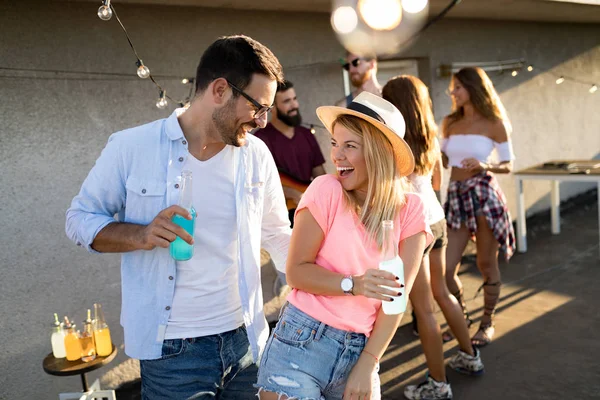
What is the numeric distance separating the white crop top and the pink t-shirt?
9.24 ft

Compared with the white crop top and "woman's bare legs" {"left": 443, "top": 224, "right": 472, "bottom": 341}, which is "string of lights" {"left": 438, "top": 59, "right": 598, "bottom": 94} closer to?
the white crop top

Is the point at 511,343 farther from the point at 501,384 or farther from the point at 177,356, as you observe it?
the point at 177,356

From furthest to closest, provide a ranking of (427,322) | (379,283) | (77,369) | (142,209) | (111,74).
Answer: (111,74)
(427,322)
(77,369)
(142,209)
(379,283)

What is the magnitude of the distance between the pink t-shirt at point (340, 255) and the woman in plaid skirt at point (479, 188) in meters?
2.54

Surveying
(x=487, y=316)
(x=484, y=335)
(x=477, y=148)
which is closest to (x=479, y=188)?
(x=477, y=148)

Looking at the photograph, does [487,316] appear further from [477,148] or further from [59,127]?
[59,127]

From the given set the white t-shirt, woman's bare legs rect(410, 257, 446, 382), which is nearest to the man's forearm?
the white t-shirt

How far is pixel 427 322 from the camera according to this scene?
12.3 feet

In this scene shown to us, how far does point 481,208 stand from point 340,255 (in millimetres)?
2770

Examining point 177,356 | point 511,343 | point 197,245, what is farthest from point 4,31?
point 511,343

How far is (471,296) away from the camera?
243 inches

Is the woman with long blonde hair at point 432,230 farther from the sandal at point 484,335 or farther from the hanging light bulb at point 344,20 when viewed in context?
the hanging light bulb at point 344,20

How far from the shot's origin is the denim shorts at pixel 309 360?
84.7 inches

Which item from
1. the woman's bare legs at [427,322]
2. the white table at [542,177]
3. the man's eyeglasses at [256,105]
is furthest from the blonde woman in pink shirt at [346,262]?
the white table at [542,177]
